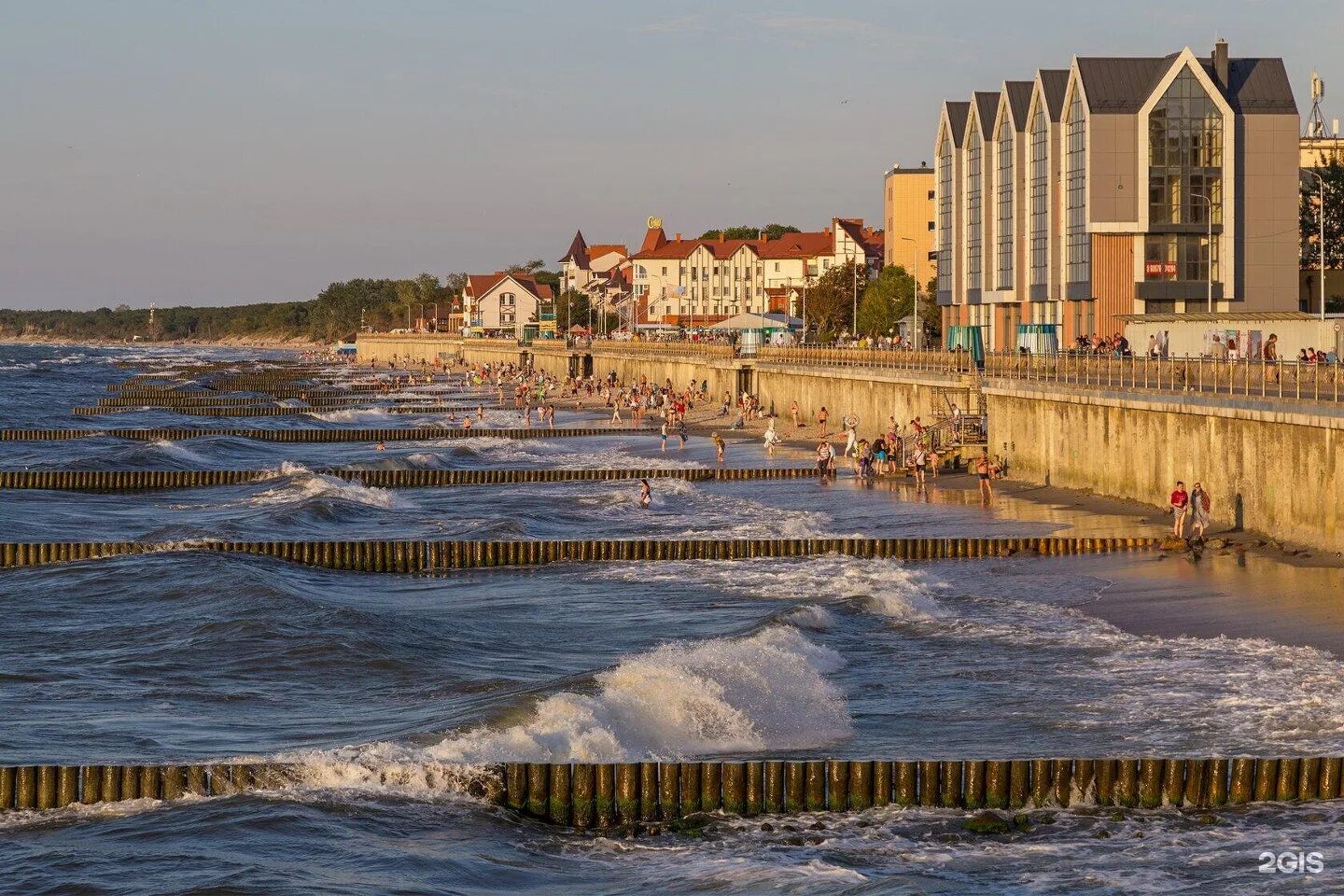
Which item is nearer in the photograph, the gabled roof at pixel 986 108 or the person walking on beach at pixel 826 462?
the person walking on beach at pixel 826 462

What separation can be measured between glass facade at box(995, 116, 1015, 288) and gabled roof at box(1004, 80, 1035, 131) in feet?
2.23

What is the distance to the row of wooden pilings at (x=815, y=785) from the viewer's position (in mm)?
14992

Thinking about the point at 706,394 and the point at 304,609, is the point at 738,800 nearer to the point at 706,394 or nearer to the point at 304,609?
the point at 304,609

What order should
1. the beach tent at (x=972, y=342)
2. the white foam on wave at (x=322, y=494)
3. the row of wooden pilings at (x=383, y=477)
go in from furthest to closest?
1. the beach tent at (x=972, y=342)
2. the row of wooden pilings at (x=383, y=477)
3. the white foam on wave at (x=322, y=494)

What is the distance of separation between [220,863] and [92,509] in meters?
31.8

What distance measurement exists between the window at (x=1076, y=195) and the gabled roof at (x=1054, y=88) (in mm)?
1368

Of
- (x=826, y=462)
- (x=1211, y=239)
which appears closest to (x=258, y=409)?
(x=1211, y=239)

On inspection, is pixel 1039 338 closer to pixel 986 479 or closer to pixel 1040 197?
pixel 1040 197

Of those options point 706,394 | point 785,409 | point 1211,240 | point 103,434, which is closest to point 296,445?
point 103,434

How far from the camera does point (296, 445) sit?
69062 millimetres

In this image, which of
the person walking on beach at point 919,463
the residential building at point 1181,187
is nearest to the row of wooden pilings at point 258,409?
the residential building at point 1181,187

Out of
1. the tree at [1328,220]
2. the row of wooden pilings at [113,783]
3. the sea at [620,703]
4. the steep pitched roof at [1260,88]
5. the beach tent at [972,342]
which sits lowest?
the sea at [620,703]

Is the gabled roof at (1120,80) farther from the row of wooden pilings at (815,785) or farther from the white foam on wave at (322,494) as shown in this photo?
the row of wooden pilings at (815,785)

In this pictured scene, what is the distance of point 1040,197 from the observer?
80188mm
